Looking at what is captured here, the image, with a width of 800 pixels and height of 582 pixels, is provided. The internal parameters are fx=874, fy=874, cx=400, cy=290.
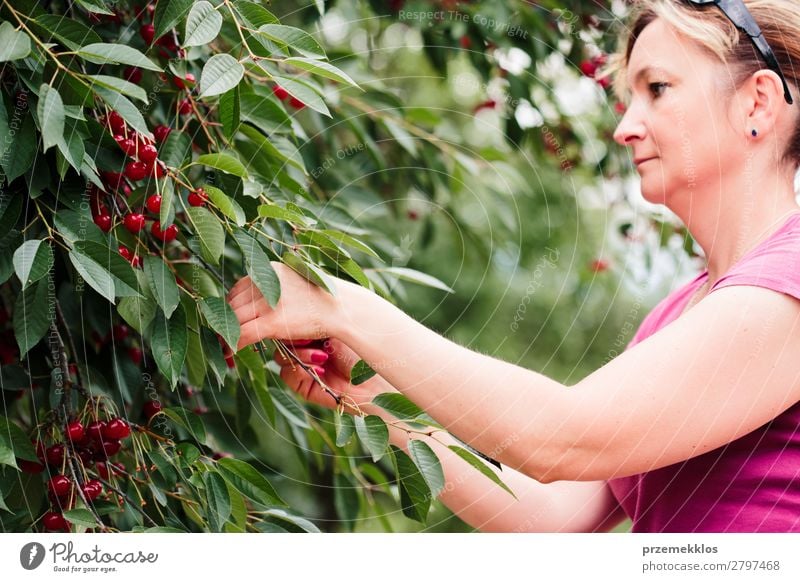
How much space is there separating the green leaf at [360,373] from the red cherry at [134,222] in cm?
18

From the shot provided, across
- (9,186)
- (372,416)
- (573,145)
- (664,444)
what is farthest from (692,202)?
(573,145)

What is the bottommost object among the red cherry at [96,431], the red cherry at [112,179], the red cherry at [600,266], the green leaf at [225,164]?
the red cherry at [600,266]

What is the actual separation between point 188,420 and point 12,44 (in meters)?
0.27

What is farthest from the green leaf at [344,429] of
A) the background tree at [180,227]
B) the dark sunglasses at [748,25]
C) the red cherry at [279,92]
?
the dark sunglasses at [748,25]

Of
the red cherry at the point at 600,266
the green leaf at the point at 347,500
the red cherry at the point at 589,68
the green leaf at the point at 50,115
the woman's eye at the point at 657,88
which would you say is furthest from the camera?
the red cherry at the point at 600,266

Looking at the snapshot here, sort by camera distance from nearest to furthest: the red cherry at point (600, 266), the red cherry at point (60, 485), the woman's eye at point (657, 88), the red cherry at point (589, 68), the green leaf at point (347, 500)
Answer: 1. the red cherry at point (60, 485)
2. the woman's eye at point (657, 88)
3. the green leaf at point (347, 500)
4. the red cherry at point (589, 68)
5. the red cherry at point (600, 266)

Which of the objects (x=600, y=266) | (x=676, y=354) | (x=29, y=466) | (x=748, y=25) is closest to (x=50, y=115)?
(x=29, y=466)

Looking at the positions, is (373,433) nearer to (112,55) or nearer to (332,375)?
(332,375)

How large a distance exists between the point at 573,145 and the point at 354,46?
1.16ft

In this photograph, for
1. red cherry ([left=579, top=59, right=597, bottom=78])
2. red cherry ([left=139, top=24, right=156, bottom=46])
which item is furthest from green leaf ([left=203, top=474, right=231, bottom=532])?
red cherry ([left=579, top=59, right=597, bottom=78])

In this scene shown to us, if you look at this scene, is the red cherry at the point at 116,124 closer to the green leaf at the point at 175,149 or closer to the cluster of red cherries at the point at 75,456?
the green leaf at the point at 175,149

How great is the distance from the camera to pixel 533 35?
40.2 inches

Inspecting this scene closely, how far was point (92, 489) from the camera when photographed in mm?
594

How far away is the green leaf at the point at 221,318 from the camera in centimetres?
56
